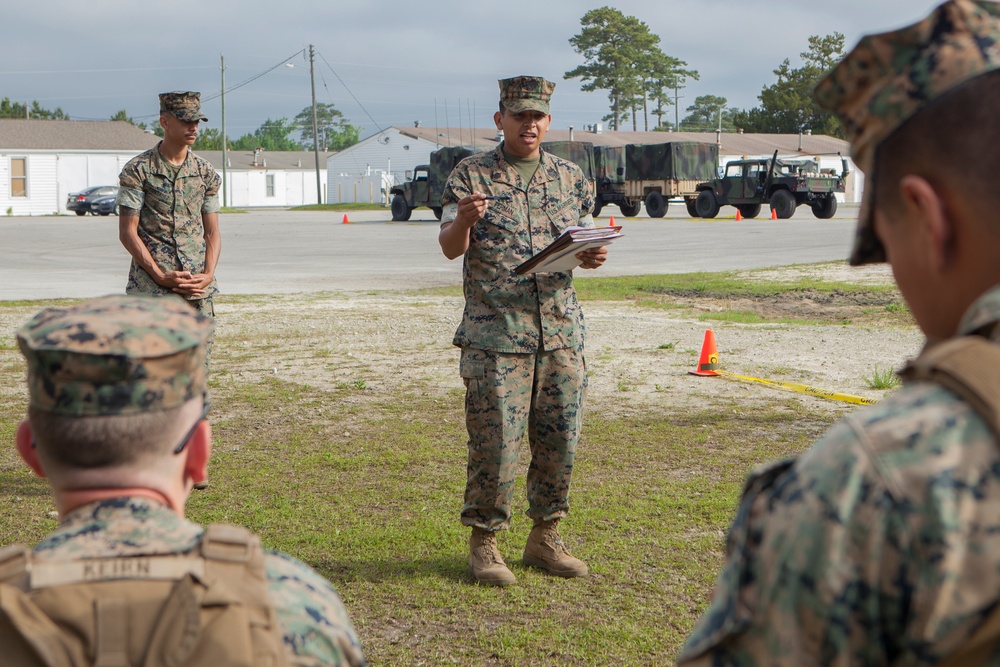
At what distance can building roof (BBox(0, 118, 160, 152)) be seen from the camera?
60.6 metres

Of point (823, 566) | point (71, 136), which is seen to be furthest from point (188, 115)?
point (71, 136)

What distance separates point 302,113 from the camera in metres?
155

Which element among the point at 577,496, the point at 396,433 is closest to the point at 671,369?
the point at 396,433

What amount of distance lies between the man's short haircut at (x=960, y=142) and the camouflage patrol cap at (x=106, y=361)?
975mm

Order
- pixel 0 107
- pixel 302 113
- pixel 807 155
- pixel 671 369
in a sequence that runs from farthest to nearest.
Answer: pixel 302 113 → pixel 0 107 → pixel 807 155 → pixel 671 369

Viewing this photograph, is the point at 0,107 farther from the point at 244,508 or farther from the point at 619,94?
the point at 244,508

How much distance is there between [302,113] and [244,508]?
155 metres

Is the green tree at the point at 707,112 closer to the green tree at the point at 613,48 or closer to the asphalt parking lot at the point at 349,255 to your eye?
the green tree at the point at 613,48

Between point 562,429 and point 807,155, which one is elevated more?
point 807,155

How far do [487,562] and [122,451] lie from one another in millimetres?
3403

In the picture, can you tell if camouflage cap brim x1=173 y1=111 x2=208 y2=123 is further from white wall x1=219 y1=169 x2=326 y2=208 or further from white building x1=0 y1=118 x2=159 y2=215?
white wall x1=219 y1=169 x2=326 y2=208

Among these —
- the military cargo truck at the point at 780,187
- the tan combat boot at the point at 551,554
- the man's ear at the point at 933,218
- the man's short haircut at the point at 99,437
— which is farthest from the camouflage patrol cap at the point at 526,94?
the military cargo truck at the point at 780,187

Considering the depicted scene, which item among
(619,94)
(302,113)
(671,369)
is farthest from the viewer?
(302,113)

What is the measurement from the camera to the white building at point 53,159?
5869 cm
